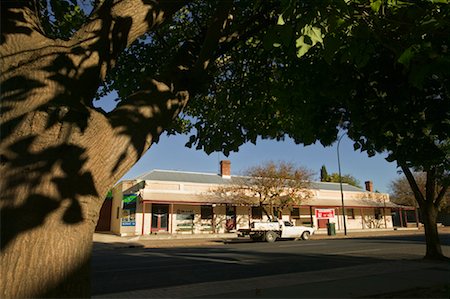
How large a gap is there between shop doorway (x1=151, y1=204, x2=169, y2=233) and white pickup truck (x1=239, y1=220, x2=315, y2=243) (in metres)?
7.63

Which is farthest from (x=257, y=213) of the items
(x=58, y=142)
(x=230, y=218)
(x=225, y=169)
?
(x=58, y=142)

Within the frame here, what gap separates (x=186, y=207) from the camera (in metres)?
35.5

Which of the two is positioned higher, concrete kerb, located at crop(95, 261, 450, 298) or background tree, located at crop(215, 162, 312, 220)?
background tree, located at crop(215, 162, 312, 220)

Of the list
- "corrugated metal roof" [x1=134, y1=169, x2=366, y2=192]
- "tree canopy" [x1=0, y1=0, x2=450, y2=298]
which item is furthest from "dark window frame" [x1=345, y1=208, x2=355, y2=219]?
"tree canopy" [x1=0, y1=0, x2=450, y2=298]

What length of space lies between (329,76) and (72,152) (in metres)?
4.76

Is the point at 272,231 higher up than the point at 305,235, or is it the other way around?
the point at 272,231

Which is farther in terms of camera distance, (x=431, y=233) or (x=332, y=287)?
(x=431, y=233)

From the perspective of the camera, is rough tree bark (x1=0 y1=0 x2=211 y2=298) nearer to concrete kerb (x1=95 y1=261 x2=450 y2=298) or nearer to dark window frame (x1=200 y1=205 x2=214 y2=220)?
concrete kerb (x1=95 y1=261 x2=450 y2=298)

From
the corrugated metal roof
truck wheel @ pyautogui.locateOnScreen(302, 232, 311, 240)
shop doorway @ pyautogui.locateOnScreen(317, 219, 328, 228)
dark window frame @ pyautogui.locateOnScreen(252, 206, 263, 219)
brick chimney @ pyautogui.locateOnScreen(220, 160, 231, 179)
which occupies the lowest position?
truck wheel @ pyautogui.locateOnScreen(302, 232, 311, 240)

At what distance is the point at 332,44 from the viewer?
3.31 metres

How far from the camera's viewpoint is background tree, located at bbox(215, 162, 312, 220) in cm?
3619

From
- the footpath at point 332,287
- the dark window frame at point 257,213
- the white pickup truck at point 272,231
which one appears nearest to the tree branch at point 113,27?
the footpath at point 332,287

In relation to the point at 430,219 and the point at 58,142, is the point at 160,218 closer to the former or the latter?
the point at 430,219

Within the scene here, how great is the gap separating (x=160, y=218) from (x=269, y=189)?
10.2 m
